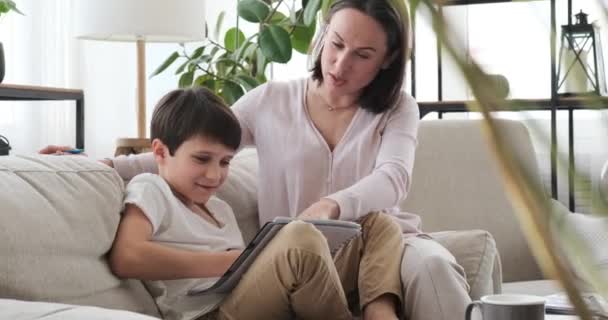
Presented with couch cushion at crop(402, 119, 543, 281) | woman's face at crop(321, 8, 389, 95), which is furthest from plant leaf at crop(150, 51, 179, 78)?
woman's face at crop(321, 8, 389, 95)

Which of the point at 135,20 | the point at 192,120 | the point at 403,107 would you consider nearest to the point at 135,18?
the point at 135,20

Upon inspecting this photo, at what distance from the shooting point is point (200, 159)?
5.77 feet

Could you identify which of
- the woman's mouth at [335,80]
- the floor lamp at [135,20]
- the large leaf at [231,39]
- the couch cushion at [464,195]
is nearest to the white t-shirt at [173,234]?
the woman's mouth at [335,80]

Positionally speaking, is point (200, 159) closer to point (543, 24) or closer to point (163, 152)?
point (163, 152)

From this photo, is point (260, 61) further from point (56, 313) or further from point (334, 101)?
point (56, 313)

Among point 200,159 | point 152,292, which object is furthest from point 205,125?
point 152,292

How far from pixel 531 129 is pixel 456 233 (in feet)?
6.15

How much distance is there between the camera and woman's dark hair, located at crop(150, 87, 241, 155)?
1771 millimetres

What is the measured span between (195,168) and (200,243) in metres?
0.14

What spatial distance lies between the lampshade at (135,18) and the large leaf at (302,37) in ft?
1.76

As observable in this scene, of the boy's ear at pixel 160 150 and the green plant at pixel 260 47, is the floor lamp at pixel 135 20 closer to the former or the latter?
the green plant at pixel 260 47

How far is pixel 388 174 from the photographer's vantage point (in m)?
1.90

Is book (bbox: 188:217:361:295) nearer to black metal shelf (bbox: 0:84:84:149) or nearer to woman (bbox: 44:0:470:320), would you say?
woman (bbox: 44:0:470:320)

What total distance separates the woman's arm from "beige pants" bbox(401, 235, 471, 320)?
6.0 inches
